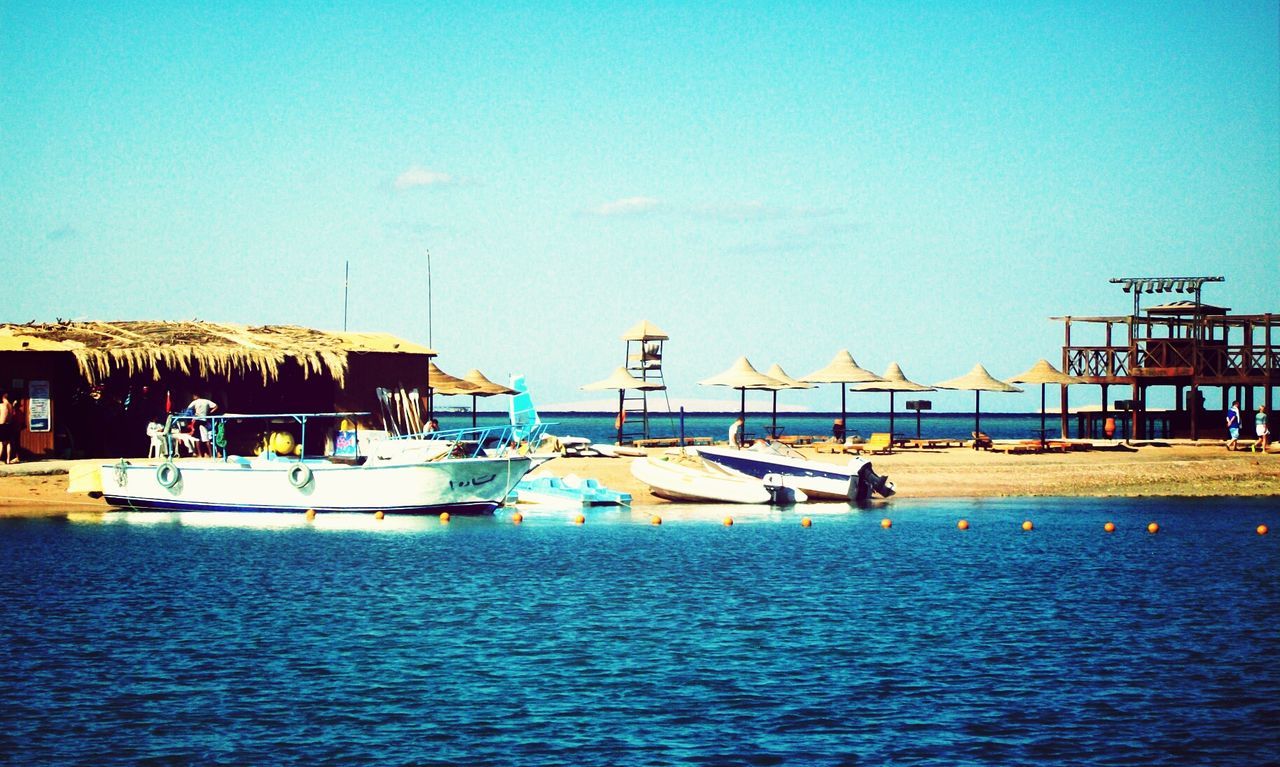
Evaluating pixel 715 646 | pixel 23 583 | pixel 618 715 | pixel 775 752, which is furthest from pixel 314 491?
pixel 775 752

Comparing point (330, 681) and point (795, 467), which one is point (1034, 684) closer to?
point (330, 681)

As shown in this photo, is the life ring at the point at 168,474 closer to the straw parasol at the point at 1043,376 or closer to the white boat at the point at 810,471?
the white boat at the point at 810,471

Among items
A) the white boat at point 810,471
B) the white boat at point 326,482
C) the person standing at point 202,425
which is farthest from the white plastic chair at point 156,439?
the white boat at point 810,471

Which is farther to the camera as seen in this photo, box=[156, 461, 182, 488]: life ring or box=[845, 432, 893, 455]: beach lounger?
box=[845, 432, 893, 455]: beach lounger

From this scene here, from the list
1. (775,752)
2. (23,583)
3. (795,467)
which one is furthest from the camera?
(795,467)

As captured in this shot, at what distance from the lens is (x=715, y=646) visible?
20.7m

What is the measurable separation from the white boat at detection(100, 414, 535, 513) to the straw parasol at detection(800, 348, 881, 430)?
2120cm

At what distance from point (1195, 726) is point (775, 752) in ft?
16.5

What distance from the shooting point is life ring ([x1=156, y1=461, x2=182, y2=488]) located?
35406mm

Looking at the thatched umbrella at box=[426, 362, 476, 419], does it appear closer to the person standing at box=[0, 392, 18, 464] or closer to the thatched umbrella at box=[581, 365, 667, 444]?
the thatched umbrella at box=[581, 365, 667, 444]

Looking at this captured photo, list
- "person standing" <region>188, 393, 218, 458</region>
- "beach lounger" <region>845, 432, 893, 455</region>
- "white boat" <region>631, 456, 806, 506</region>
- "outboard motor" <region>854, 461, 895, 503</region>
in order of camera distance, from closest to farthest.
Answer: "person standing" <region>188, 393, 218, 458</region>
"white boat" <region>631, 456, 806, 506</region>
"outboard motor" <region>854, 461, 895, 503</region>
"beach lounger" <region>845, 432, 893, 455</region>

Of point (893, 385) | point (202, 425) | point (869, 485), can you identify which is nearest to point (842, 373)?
point (893, 385)

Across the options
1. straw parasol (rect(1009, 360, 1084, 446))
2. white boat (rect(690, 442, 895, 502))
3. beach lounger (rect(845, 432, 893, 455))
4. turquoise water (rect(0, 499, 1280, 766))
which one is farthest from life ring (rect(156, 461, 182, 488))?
straw parasol (rect(1009, 360, 1084, 446))

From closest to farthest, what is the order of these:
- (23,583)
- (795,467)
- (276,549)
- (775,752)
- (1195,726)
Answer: (775,752), (1195,726), (23,583), (276,549), (795,467)
